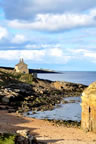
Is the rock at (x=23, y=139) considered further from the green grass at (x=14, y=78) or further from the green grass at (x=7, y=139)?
the green grass at (x=14, y=78)

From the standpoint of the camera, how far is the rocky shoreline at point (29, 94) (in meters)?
47.5

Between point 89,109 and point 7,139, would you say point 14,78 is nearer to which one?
point 89,109

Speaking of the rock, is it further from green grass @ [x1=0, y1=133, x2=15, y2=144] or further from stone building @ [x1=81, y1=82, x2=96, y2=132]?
stone building @ [x1=81, y1=82, x2=96, y2=132]

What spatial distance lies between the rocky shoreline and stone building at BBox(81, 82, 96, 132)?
16217 mm

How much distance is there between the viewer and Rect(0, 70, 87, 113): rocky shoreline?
1870 inches

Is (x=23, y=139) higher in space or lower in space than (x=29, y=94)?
lower

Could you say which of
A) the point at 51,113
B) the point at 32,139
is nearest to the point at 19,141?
the point at 32,139

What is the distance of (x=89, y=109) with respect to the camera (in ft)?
93.2

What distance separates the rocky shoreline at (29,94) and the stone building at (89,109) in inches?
638

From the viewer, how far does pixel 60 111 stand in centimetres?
4481

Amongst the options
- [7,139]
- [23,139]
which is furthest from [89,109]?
[7,139]

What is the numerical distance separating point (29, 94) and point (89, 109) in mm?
32330

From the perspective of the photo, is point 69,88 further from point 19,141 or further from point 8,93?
point 19,141

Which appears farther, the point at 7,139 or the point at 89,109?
the point at 89,109
